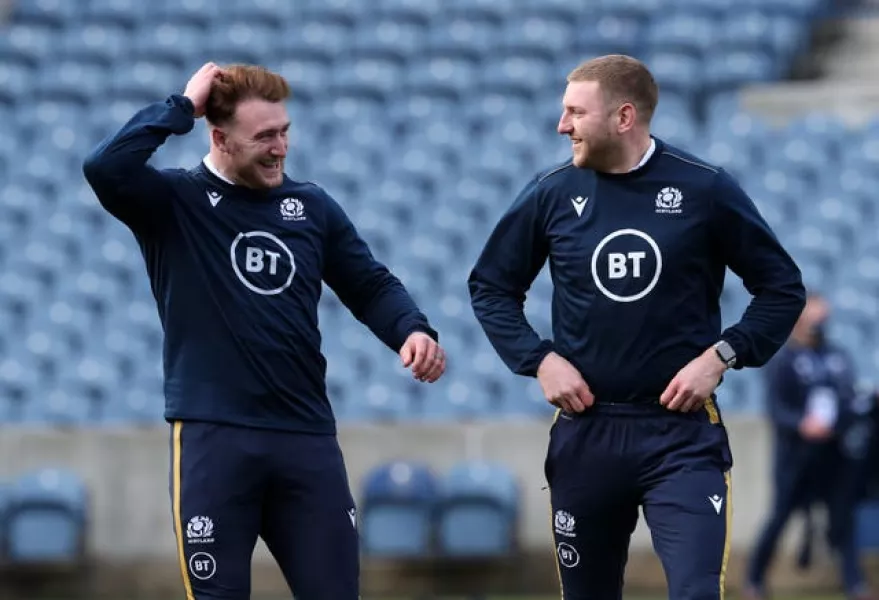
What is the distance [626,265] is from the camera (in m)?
6.07

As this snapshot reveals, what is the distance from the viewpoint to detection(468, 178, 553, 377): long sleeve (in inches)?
245

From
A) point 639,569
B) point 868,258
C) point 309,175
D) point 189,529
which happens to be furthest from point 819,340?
point 189,529

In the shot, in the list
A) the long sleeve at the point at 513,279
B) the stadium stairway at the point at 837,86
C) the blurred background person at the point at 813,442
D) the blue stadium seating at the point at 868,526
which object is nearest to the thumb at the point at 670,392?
the long sleeve at the point at 513,279

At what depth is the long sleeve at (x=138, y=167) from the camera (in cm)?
593

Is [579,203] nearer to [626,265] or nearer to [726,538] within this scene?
[626,265]

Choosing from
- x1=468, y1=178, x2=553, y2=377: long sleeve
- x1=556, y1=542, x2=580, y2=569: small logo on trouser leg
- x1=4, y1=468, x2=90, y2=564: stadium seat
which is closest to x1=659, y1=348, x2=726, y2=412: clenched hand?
x1=468, y1=178, x2=553, y2=377: long sleeve

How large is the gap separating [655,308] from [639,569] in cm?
655

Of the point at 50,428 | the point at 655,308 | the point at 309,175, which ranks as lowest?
the point at 50,428

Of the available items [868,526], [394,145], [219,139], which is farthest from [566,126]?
[394,145]

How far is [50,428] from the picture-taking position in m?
12.9

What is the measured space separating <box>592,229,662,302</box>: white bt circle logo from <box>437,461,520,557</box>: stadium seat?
642 cm

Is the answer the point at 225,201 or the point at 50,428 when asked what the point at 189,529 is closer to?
the point at 225,201

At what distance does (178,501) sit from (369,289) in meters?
0.97

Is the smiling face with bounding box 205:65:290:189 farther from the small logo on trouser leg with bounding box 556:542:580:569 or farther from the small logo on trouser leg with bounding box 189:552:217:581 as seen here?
the small logo on trouser leg with bounding box 556:542:580:569
